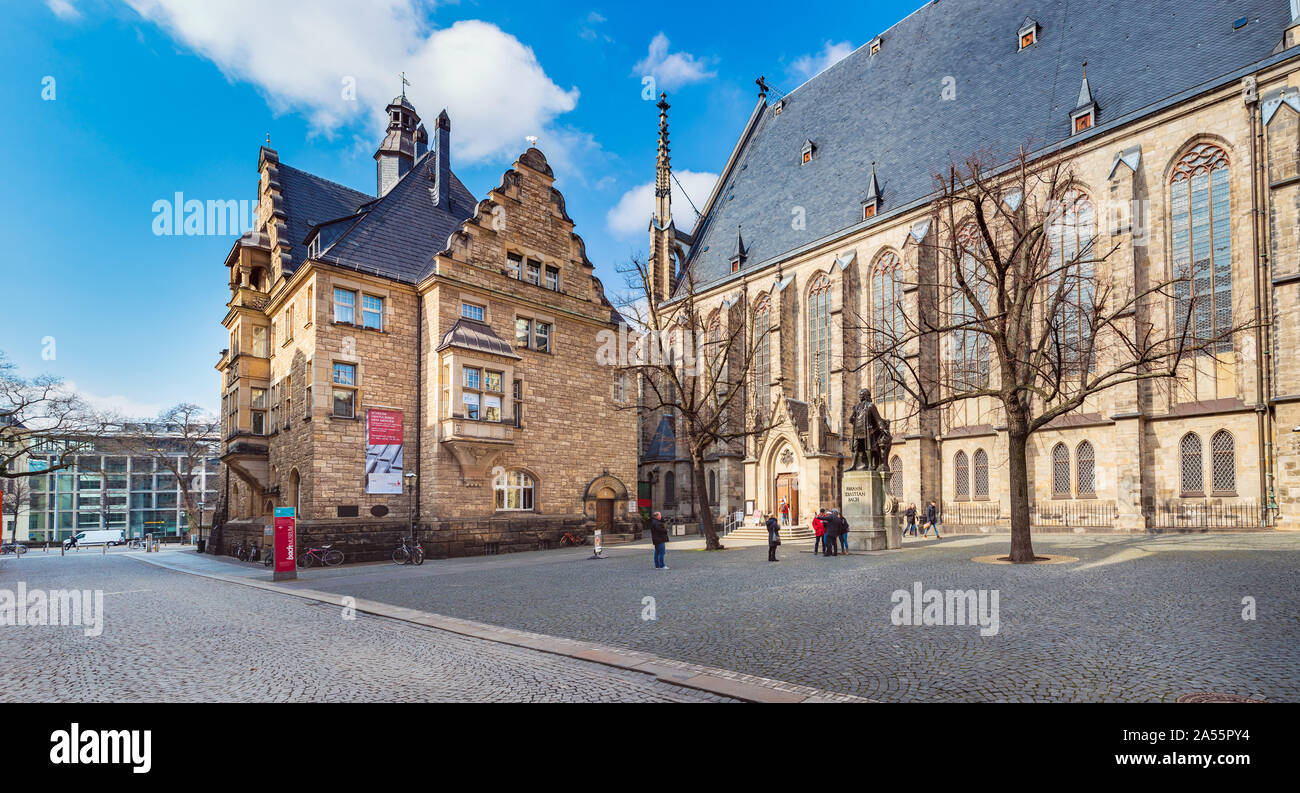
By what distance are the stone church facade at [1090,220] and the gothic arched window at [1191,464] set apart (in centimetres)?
6

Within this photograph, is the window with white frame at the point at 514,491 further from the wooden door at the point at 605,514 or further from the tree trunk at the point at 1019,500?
the tree trunk at the point at 1019,500

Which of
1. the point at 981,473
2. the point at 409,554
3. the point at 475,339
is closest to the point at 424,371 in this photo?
the point at 475,339

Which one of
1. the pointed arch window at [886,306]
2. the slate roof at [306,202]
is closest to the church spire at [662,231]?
the pointed arch window at [886,306]

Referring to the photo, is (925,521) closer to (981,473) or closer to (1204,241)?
(981,473)

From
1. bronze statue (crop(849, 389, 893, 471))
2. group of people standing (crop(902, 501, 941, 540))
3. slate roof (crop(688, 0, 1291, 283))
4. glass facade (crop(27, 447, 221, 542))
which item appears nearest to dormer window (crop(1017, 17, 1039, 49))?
slate roof (crop(688, 0, 1291, 283))

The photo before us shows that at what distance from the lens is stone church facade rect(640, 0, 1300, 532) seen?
81.0ft

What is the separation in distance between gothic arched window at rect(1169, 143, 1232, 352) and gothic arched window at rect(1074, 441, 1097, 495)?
5696 millimetres

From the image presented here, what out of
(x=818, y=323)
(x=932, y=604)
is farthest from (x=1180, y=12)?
(x=932, y=604)

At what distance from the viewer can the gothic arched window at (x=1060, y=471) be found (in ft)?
95.9

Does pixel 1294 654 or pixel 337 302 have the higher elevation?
pixel 337 302

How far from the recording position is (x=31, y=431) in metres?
29.5

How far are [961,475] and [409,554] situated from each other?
25.0 m
